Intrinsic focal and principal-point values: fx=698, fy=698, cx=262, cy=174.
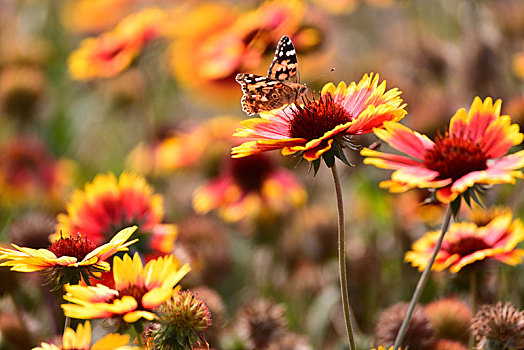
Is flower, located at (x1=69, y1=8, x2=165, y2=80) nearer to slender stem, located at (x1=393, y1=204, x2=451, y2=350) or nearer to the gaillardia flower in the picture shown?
the gaillardia flower

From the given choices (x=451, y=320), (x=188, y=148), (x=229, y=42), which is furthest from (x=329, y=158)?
(x=188, y=148)

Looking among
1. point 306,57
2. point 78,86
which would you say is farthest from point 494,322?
point 78,86

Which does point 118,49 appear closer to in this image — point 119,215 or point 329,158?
point 119,215

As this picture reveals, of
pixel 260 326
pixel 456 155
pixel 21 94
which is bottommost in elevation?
pixel 260 326

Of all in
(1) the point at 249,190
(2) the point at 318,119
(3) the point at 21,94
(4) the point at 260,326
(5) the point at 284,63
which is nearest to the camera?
(2) the point at 318,119

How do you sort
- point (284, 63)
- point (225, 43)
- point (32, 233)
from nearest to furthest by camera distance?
point (284, 63) < point (32, 233) < point (225, 43)

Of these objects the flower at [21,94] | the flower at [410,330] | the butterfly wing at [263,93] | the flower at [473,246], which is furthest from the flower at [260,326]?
the flower at [21,94]

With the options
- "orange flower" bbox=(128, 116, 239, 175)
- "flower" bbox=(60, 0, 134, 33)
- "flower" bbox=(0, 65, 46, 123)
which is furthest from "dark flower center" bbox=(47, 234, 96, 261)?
"flower" bbox=(60, 0, 134, 33)
